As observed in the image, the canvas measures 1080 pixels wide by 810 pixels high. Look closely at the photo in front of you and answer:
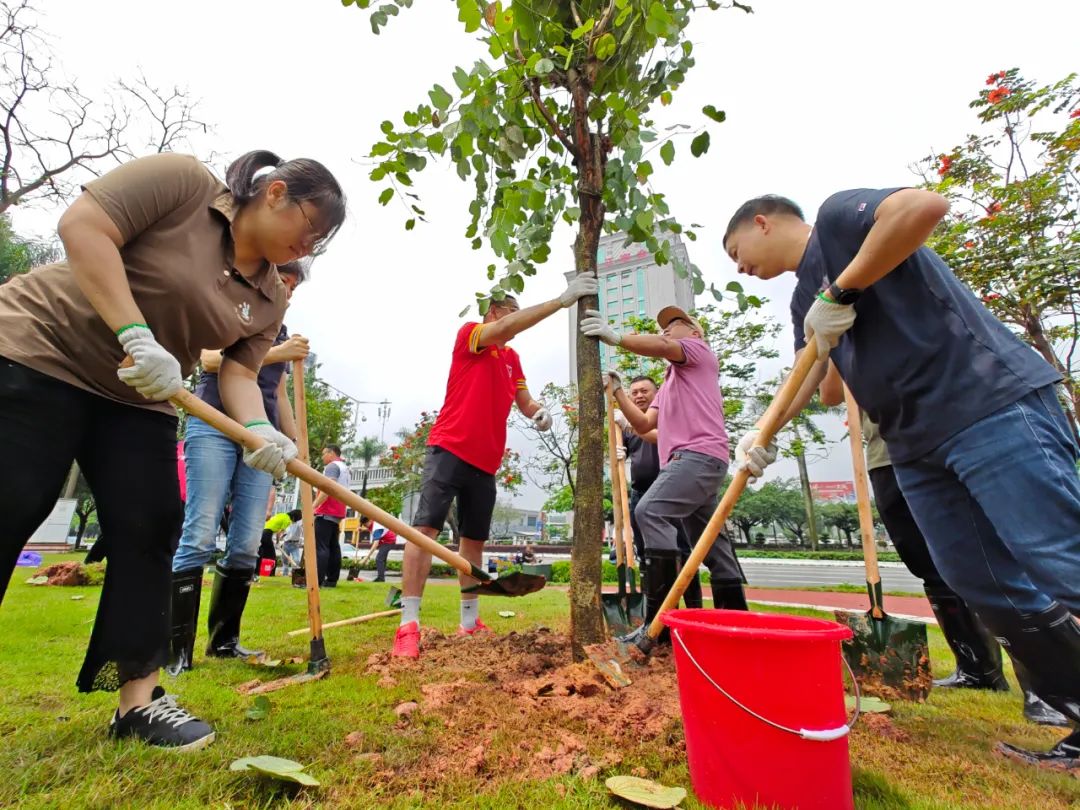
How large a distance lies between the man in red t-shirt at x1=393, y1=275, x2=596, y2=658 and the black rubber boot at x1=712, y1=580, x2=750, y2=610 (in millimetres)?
1537

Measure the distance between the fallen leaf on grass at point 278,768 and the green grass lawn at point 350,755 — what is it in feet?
0.14

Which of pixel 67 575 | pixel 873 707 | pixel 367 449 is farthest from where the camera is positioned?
pixel 367 449

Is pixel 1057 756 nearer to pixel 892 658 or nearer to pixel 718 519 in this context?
pixel 892 658

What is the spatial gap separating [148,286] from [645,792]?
201 centimetres

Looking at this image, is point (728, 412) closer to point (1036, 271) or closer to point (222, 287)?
point (1036, 271)

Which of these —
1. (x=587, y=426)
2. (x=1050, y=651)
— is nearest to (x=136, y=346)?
(x=587, y=426)

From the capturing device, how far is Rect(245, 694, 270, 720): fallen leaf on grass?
1962 millimetres

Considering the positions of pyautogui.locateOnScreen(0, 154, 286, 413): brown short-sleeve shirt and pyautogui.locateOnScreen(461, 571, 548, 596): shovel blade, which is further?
pyautogui.locateOnScreen(461, 571, 548, 596): shovel blade

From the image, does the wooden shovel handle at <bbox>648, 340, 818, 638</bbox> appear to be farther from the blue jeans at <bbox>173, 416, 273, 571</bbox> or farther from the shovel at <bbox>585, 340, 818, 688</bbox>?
the blue jeans at <bbox>173, 416, 273, 571</bbox>

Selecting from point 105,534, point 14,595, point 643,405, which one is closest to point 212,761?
point 105,534

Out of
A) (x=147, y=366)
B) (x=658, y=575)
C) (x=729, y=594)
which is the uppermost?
(x=147, y=366)

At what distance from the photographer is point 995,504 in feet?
5.12

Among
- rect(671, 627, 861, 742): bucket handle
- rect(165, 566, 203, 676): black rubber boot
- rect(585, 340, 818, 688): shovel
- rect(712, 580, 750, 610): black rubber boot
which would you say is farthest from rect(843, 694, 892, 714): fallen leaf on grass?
rect(165, 566, 203, 676): black rubber boot

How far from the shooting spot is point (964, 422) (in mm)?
1648
